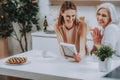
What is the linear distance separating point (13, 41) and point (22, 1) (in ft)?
3.11

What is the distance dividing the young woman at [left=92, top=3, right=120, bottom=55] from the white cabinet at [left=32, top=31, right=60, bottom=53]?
5.89 feet

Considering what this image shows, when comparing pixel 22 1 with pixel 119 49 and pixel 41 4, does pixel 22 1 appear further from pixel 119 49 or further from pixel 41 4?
pixel 119 49

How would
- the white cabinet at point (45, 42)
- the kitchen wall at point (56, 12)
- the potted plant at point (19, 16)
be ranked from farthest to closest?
1. the potted plant at point (19, 16)
2. the kitchen wall at point (56, 12)
3. the white cabinet at point (45, 42)

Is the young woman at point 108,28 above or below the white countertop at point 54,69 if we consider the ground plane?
above

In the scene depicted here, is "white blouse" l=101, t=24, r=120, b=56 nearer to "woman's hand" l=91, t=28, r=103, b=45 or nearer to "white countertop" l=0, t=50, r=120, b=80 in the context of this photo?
→ "woman's hand" l=91, t=28, r=103, b=45

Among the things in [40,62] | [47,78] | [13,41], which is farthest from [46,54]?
[13,41]

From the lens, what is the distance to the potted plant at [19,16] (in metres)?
4.64

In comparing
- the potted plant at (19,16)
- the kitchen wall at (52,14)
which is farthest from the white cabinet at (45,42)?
the potted plant at (19,16)

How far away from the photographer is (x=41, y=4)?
189 inches

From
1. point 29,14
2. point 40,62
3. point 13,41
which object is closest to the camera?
point 40,62

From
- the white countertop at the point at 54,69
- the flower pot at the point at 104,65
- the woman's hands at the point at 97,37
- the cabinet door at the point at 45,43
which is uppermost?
the woman's hands at the point at 97,37

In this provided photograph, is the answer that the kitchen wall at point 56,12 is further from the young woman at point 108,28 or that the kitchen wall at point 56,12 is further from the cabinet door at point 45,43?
the young woman at point 108,28

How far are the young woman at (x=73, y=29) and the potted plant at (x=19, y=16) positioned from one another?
7.78 ft

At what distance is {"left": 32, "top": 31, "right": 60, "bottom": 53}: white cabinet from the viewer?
4139mm
